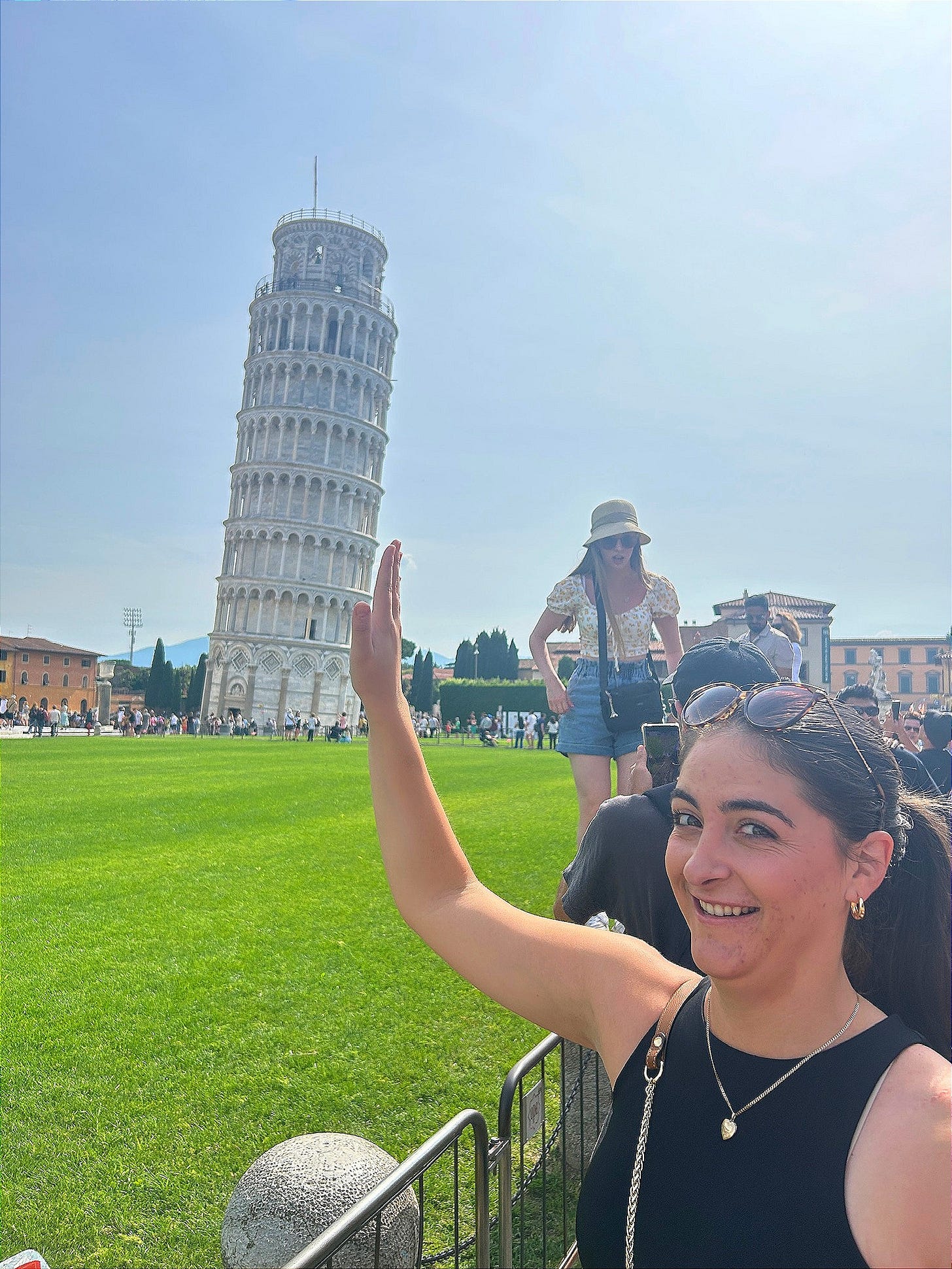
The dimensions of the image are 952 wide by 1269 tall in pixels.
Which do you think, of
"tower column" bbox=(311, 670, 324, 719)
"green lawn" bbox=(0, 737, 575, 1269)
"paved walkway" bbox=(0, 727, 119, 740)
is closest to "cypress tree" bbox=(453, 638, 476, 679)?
"tower column" bbox=(311, 670, 324, 719)

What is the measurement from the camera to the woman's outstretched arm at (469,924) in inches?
72.7

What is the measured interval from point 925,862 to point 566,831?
37.7 ft

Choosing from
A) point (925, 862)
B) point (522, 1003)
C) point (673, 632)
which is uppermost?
point (673, 632)

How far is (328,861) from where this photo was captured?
1041 centimetres

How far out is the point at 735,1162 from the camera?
147cm

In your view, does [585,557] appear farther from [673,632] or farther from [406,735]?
[406,735]

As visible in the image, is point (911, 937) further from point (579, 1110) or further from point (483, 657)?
point (483, 657)

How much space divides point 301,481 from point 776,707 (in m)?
74.7

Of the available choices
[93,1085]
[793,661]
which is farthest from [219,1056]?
[793,661]

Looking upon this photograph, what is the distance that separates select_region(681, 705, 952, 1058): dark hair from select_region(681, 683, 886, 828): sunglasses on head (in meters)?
0.01

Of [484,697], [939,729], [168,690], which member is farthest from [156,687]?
Answer: [939,729]

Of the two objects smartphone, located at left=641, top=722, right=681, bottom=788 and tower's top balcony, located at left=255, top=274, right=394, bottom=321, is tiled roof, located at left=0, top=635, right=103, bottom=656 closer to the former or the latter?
tower's top balcony, located at left=255, top=274, right=394, bottom=321

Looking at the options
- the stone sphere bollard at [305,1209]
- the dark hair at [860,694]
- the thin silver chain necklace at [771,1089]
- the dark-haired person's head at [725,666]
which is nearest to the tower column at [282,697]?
the dark hair at [860,694]

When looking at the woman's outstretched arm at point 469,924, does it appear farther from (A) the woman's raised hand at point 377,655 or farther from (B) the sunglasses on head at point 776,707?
(B) the sunglasses on head at point 776,707
